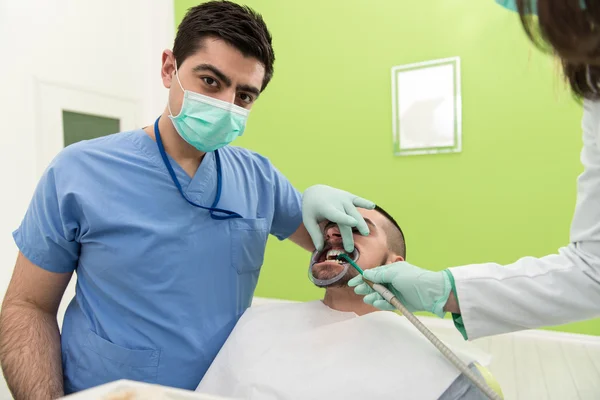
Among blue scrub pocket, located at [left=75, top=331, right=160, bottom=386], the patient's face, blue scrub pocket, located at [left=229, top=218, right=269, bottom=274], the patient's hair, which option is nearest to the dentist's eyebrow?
blue scrub pocket, located at [left=229, top=218, right=269, bottom=274]

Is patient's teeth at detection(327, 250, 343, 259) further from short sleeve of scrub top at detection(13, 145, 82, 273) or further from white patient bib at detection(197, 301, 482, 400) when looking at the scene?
short sleeve of scrub top at detection(13, 145, 82, 273)

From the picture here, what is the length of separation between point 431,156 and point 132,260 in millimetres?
2138

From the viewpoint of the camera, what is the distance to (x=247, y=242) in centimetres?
134

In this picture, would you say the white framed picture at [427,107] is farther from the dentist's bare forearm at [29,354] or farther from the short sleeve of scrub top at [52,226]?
the dentist's bare forearm at [29,354]

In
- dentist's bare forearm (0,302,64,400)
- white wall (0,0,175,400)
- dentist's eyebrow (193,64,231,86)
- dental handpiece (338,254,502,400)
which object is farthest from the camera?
white wall (0,0,175,400)

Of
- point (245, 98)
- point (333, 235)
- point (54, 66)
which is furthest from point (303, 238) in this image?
point (54, 66)

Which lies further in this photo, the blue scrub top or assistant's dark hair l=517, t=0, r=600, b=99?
the blue scrub top

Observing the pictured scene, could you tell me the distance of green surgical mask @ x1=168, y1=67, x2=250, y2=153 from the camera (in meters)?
1.27

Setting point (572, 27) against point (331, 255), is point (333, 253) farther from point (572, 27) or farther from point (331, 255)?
point (572, 27)

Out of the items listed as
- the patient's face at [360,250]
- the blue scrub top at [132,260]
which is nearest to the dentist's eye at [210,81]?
the blue scrub top at [132,260]

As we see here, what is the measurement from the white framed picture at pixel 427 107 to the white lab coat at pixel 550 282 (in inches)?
74.4

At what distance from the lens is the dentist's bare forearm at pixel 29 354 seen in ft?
3.59

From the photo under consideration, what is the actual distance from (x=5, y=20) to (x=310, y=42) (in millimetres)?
1953

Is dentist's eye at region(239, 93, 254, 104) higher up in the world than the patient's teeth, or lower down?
higher up
